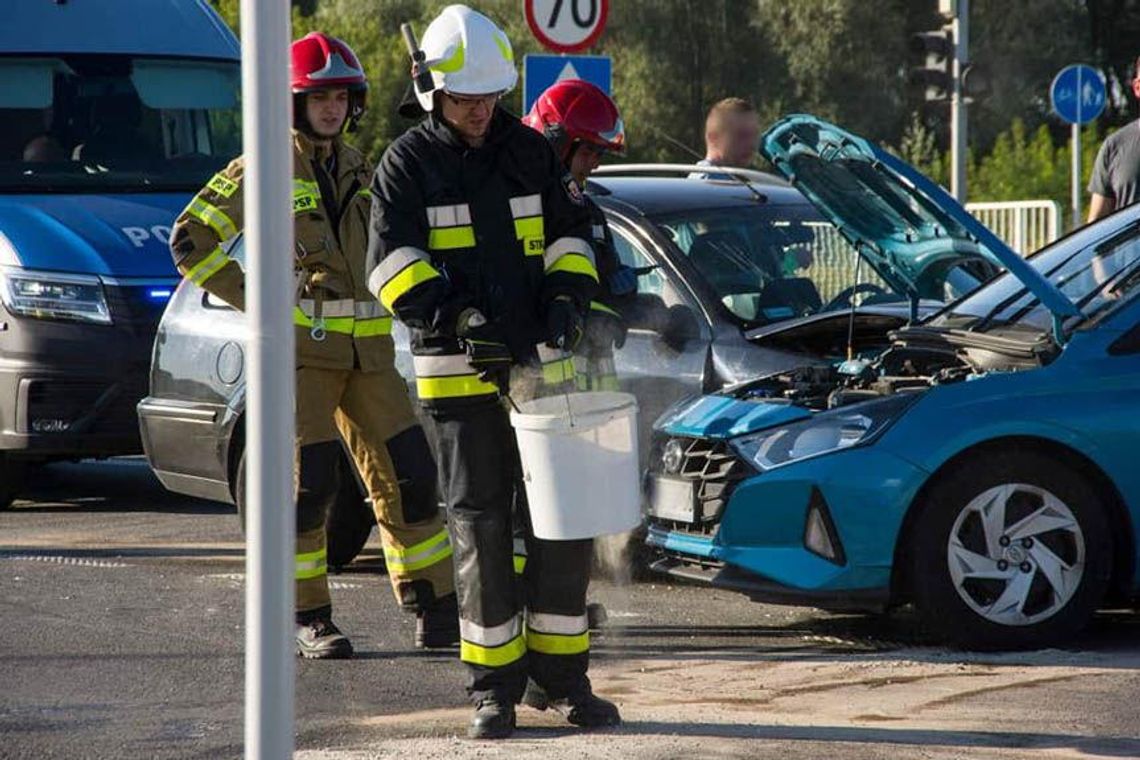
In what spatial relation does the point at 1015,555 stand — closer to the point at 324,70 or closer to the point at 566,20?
the point at 324,70

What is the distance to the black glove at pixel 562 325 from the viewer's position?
5.86 metres

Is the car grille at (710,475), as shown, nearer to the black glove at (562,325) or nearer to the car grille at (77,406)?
the black glove at (562,325)

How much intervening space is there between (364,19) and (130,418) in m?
33.2

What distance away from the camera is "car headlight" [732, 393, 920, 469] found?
23.3ft

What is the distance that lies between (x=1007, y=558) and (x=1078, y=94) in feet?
49.6

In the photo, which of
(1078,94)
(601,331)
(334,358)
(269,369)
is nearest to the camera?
(269,369)

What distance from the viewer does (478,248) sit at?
6004mm

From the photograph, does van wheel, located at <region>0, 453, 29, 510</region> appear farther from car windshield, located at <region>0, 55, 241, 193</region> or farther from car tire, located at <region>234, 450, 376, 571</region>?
car tire, located at <region>234, 450, 376, 571</region>

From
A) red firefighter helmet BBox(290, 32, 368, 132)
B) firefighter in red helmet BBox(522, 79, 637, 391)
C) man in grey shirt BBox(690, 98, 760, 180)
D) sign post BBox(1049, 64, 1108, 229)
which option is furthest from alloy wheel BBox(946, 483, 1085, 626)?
sign post BBox(1049, 64, 1108, 229)

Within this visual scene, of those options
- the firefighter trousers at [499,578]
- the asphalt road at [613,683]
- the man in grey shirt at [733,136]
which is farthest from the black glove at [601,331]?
the man in grey shirt at [733,136]

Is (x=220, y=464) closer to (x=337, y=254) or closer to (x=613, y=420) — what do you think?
(x=337, y=254)

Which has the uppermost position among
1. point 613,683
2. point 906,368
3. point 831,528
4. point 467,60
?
point 467,60

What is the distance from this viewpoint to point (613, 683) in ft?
21.8

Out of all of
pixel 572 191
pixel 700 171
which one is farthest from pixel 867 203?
pixel 572 191
